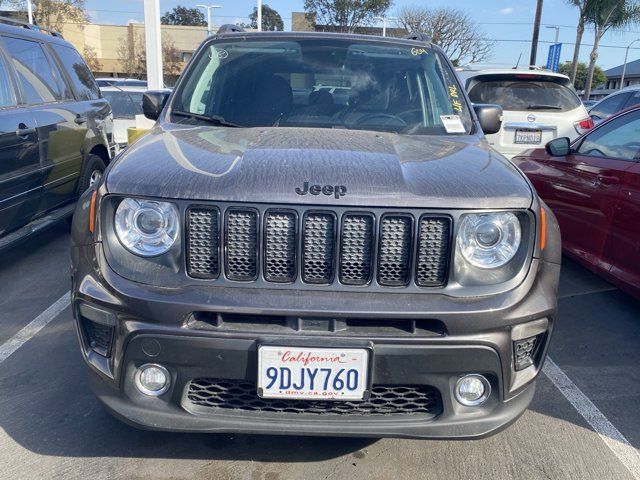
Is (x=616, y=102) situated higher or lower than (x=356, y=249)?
higher

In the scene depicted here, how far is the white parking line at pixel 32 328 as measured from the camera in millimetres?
3582

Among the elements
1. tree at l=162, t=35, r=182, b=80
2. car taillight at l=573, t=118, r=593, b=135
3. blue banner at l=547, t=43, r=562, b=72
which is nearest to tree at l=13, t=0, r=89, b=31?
tree at l=162, t=35, r=182, b=80

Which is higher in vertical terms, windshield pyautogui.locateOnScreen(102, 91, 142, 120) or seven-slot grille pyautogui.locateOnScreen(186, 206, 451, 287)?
seven-slot grille pyautogui.locateOnScreen(186, 206, 451, 287)

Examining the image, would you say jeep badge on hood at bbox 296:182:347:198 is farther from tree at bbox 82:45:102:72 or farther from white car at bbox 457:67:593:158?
tree at bbox 82:45:102:72

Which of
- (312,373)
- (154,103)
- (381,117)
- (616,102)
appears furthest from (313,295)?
(616,102)

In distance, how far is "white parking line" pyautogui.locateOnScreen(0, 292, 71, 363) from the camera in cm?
358

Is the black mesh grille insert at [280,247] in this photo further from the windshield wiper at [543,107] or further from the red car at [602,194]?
the windshield wiper at [543,107]

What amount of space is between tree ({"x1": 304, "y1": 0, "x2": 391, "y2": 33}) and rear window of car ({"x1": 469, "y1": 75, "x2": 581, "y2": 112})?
109 feet

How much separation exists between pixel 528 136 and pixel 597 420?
4944 millimetres

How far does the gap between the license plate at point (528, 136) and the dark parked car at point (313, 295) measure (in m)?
5.24

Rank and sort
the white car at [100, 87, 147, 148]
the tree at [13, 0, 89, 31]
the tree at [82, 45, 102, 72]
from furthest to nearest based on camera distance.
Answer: the tree at [82, 45, 102, 72]
the tree at [13, 0, 89, 31]
the white car at [100, 87, 147, 148]

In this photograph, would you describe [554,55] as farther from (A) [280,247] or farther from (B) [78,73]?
(A) [280,247]

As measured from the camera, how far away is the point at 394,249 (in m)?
2.21

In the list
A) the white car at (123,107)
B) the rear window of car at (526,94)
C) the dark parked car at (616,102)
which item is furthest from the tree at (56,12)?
the rear window of car at (526,94)
